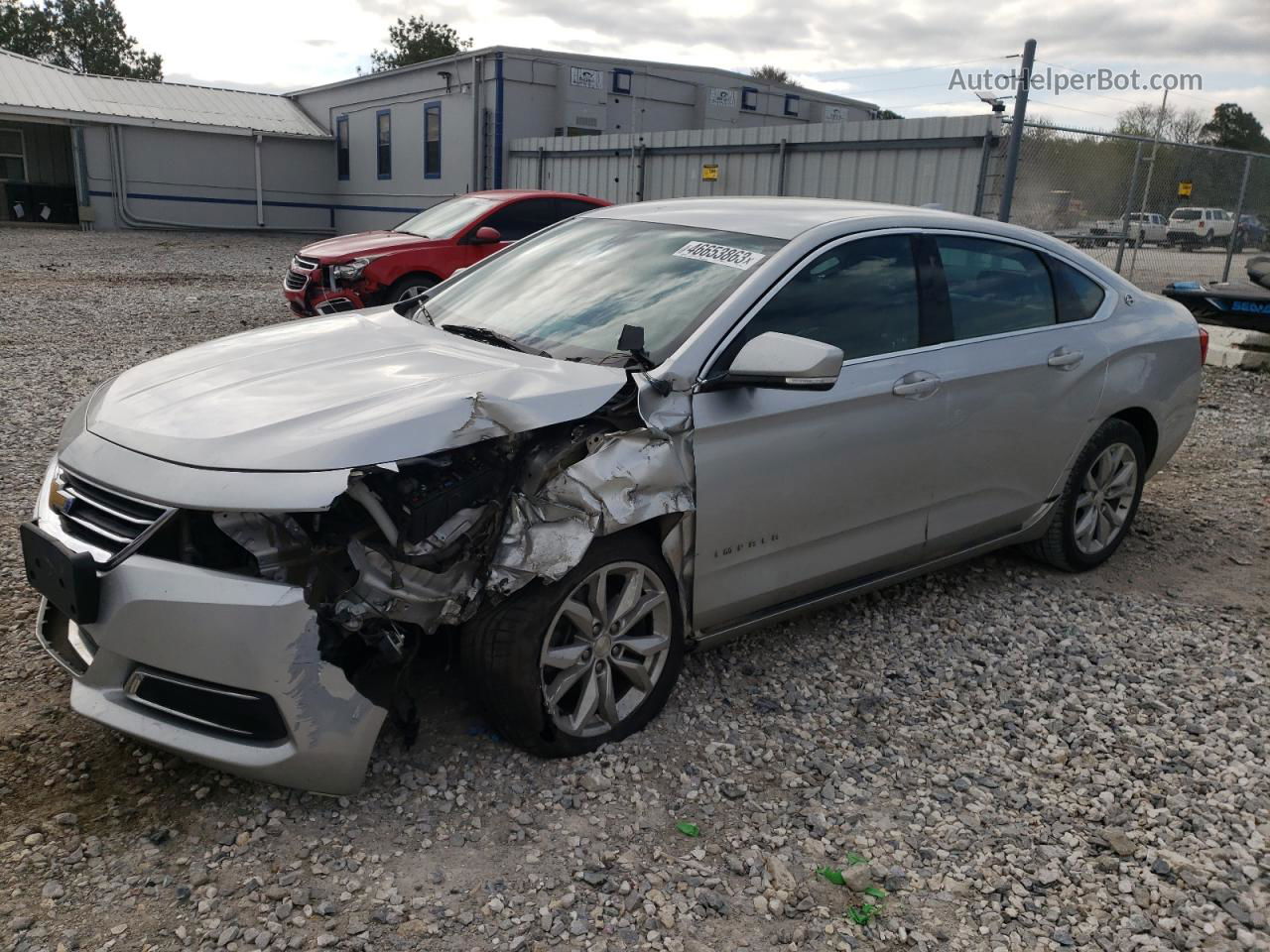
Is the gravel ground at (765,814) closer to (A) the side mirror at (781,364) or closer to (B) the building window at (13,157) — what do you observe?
(A) the side mirror at (781,364)

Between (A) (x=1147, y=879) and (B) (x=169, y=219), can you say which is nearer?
(A) (x=1147, y=879)

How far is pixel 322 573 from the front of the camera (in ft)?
8.79

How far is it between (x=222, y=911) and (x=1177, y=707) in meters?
3.26

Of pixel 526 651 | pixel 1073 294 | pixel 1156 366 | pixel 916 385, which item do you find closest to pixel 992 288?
pixel 1073 294

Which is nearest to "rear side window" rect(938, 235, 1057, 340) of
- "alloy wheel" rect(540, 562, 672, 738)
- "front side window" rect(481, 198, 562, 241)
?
"alloy wheel" rect(540, 562, 672, 738)

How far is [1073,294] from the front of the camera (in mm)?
4508

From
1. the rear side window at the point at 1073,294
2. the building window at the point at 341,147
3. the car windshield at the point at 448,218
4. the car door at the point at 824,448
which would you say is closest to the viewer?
the car door at the point at 824,448

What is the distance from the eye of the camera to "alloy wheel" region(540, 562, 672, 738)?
298 cm

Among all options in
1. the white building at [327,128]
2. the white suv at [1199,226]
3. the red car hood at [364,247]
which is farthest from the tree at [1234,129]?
the red car hood at [364,247]

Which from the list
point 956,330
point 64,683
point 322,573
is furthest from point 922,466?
point 64,683

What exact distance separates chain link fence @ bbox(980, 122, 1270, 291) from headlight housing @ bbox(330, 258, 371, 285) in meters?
7.18

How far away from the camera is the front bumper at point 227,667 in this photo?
2.52 meters

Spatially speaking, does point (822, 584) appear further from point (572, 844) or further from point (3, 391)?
point (3, 391)

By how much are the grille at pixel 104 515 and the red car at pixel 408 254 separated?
748cm
